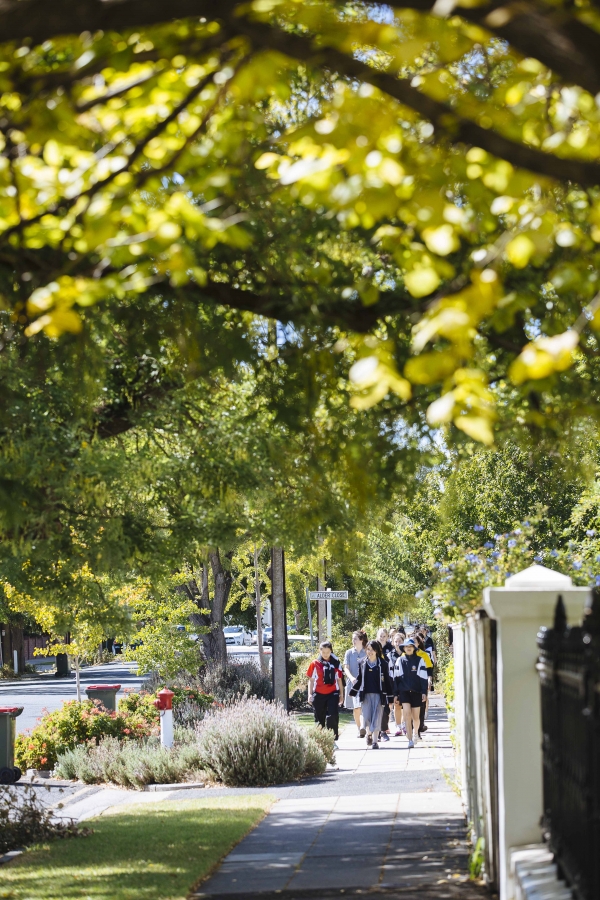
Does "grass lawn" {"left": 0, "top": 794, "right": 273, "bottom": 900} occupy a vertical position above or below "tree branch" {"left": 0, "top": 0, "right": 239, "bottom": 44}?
below

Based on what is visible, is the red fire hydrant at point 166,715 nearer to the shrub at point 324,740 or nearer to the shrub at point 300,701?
the shrub at point 324,740

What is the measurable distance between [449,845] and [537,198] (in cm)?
534

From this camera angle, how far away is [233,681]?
24.0 metres

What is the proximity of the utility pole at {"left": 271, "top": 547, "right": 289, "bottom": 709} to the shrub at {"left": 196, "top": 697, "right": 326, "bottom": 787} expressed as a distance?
462 centimetres

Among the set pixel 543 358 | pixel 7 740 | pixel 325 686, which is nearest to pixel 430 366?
pixel 543 358

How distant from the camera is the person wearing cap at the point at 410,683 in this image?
16.7 m

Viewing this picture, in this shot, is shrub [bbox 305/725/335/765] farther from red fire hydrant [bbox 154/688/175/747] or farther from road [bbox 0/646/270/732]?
road [bbox 0/646/270/732]

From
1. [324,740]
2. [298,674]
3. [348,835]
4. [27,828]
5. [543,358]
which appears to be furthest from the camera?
[298,674]

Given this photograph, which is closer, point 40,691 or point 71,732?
point 71,732

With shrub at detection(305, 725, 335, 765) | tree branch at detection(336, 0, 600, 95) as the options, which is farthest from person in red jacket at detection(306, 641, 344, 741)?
tree branch at detection(336, 0, 600, 95)

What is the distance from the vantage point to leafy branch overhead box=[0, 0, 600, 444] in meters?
3.22

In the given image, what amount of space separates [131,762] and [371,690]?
4304 millimetres

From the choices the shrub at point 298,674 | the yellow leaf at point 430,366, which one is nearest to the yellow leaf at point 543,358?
the yellow leaf at point 430,366

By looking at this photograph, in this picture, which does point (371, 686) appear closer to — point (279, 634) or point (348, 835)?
point (279, 634)
